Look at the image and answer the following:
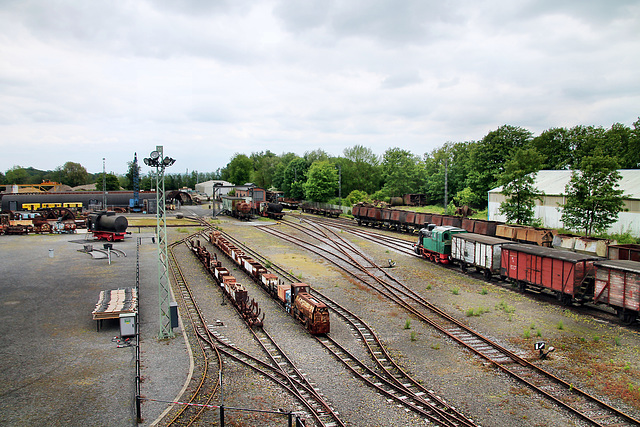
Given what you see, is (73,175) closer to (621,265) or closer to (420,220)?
(420,220)

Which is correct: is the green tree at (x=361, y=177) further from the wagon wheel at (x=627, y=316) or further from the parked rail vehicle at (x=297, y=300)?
the wagon wheel at (x=627, y=316)

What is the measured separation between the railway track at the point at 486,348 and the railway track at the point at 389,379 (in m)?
3.21

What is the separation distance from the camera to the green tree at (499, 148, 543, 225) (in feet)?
127

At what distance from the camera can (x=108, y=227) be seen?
43.9 metres

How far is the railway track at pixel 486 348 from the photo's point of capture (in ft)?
38.3

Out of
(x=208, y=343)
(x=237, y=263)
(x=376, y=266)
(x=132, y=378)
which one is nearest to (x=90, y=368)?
(x=132, y=378)

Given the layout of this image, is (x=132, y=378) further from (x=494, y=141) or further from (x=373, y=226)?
(x=494, y=141)

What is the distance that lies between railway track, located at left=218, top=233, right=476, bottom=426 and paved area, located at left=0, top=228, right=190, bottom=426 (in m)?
5.63

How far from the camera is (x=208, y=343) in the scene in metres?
16.7

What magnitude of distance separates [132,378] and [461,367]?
11.1 meters

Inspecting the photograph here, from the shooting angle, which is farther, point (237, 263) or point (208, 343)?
point (237, 263)

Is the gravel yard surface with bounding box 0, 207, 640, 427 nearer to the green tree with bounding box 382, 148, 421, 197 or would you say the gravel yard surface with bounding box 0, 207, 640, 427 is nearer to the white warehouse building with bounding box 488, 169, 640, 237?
the white warehouse building with bounding box 488, 169, 640, 237

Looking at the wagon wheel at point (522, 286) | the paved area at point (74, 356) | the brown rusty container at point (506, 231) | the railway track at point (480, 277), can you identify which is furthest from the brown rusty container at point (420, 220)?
the paved area at point (74, 356)

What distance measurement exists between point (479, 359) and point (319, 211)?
185ft
